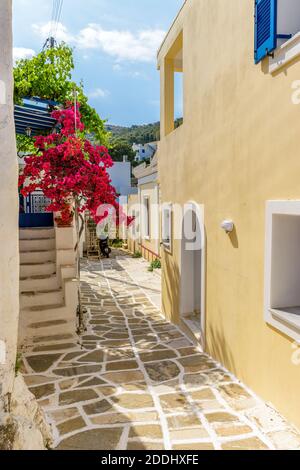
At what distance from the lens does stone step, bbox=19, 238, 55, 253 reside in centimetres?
837

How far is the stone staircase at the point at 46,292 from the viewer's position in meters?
7.13

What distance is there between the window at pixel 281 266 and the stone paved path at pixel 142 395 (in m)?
1.27

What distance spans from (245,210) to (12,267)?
10.6ft

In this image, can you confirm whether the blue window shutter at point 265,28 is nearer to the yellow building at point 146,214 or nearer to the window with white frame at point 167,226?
the window with white frame at point 167,226

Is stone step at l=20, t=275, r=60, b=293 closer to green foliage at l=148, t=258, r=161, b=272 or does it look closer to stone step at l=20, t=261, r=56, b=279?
stone step at l=20, t=261, r=56, b=279

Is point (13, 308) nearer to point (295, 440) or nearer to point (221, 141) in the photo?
point (295, 440)

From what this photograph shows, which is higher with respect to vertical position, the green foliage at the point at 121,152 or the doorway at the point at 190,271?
the green foliage at the point at 121,152

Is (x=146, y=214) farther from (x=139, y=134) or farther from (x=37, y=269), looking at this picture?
(x=139, y=134)

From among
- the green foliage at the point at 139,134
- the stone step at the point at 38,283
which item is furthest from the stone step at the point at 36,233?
the green foliage at the point at 139,134

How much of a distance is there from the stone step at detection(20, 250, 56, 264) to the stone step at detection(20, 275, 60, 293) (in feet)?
1.77

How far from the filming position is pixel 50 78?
42.7 ft

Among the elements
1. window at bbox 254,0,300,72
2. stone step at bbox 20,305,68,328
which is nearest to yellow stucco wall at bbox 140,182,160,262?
stone step at bbox 20,305,68,328

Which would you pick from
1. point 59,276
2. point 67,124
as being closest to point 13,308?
point 59,276

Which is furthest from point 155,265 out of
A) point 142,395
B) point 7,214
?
point 7,214
